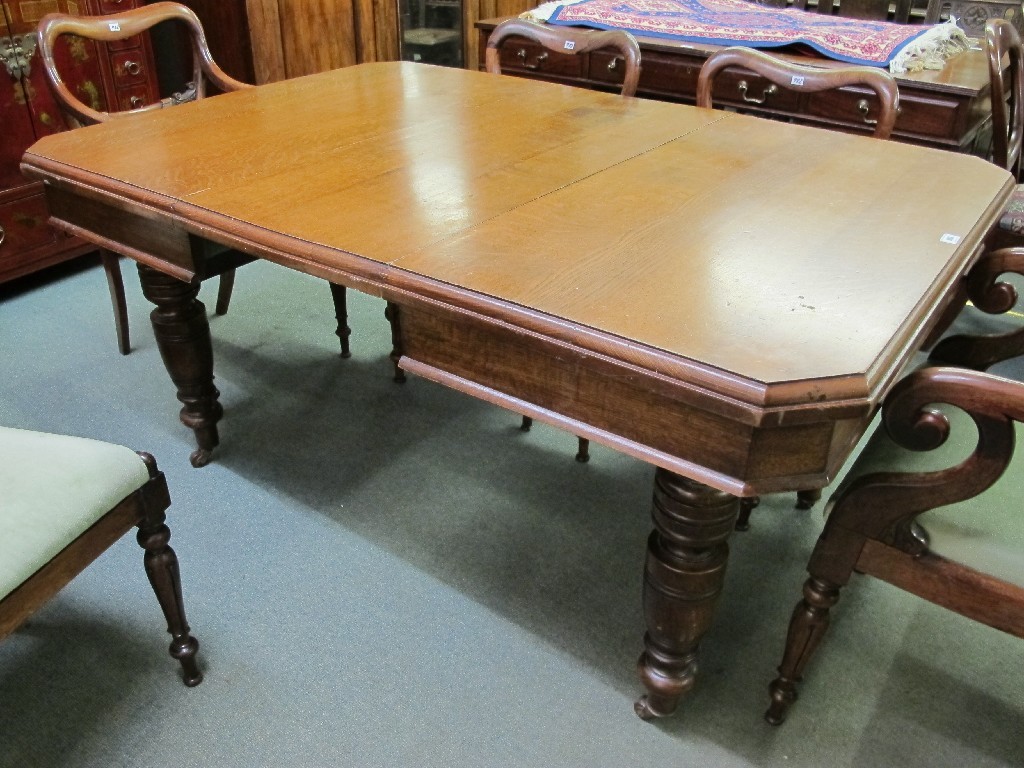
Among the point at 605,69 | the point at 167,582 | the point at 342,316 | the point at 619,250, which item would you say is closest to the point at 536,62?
the point at 605,69

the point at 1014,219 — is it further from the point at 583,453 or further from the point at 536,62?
the point at 536,62

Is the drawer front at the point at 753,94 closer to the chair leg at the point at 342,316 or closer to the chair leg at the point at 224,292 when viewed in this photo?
the chair leg at the point at 342,316

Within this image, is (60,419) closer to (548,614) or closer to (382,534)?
(382,534)

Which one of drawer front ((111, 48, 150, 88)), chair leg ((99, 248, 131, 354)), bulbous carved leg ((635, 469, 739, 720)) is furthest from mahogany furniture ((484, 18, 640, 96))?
drawer front ((111, 48, 150, 88))

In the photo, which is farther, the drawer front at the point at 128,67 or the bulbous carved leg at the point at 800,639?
the drawer front at the point at 128,67

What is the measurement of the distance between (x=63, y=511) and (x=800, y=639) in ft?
3.37

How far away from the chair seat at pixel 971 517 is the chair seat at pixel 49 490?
102 centimetres

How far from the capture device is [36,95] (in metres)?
→ 2.47

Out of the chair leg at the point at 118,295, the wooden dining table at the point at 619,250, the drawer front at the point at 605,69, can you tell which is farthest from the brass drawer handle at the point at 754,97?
the chair leg at the point at 118,295

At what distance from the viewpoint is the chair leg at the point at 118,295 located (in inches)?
83.4

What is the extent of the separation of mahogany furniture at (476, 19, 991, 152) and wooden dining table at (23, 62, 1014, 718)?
80 centimetres

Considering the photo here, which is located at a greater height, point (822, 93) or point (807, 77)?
point (807, 77)

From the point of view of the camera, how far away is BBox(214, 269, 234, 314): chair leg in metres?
2.41

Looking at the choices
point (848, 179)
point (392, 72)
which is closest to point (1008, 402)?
point (848, 179)
